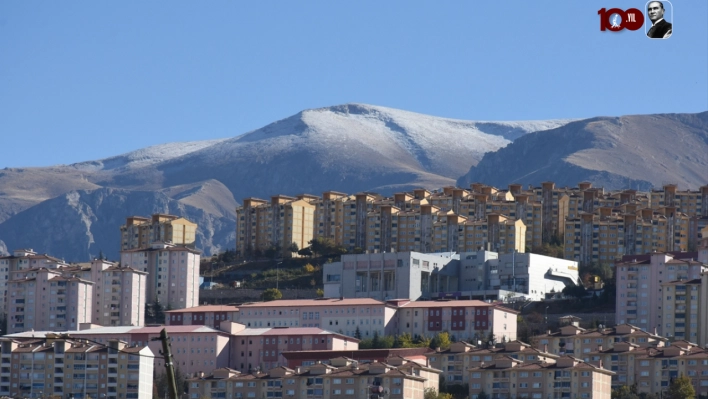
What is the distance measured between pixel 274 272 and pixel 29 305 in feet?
59.6

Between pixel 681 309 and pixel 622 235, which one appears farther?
pixel 622 235

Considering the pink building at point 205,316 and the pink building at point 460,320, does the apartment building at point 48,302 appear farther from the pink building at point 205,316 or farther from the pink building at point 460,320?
the pink building at point 460,320

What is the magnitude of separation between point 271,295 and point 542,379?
97.9ft

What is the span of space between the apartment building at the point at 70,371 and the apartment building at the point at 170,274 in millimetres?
19881

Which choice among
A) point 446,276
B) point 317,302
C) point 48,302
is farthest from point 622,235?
point 48,302

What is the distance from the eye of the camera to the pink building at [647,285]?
99.4 m

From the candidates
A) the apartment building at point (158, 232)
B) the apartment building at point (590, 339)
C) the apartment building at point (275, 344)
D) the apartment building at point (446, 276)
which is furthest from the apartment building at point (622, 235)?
the apartment building at point (158, 232)

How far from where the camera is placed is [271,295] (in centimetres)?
11019

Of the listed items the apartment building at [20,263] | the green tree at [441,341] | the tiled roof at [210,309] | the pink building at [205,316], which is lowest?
the green tree at [441,341]

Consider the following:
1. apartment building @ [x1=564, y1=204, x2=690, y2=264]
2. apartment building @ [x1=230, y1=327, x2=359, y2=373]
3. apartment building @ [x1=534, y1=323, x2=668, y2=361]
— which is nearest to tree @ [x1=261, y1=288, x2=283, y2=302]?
apartment building @ [x1=230, y1=327, x2=359, y2=373]

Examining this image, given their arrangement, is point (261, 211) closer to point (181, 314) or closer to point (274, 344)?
point (181, 314)

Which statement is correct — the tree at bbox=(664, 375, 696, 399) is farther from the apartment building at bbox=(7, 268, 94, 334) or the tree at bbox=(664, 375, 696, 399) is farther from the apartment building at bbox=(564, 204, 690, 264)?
the apartment building at bbox=(7, 268, 94, 334)

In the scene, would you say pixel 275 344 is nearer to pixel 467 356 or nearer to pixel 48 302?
pixel 467 356

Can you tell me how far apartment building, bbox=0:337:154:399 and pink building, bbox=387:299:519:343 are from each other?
51.1 ft
